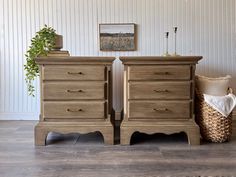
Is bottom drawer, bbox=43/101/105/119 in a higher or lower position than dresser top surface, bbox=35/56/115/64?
lower

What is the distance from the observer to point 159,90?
2.44 metres

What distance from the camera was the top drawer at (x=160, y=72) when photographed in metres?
2.42

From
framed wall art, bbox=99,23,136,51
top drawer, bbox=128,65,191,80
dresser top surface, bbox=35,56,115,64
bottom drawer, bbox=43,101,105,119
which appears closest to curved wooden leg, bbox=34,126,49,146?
bottom drawer, bbox=43,101,105,119

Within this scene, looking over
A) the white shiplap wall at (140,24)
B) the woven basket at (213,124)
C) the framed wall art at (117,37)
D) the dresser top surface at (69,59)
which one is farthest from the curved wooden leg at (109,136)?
the framed wall art at (117,37)

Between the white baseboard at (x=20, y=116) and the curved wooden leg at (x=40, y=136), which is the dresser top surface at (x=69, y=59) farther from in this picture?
the white baseboard at (x=20, y=116)

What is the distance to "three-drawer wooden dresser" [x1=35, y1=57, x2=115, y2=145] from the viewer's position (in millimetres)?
2410

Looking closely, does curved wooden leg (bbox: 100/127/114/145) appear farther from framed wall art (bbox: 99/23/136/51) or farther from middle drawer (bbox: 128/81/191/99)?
framed wall art (bbox: 99/23/136/51)

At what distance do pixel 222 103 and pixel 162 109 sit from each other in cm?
48

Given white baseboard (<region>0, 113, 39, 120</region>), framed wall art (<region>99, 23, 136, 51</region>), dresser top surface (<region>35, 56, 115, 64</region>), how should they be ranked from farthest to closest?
white baseboard (<region>0, 113, 39, 120</region>) → framed wall art (<region>99, 23, 136, 51</region>) → dresser top surface (<region>35, 56, 115, 64</region>)

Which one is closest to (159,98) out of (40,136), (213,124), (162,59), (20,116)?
(162,59)

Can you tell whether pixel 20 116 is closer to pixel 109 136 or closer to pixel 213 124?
pixel 109 136

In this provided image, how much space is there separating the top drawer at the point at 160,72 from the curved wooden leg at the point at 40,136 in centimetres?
84

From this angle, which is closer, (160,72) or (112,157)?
(112,157)

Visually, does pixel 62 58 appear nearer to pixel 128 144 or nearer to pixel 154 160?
pixel 128 144
